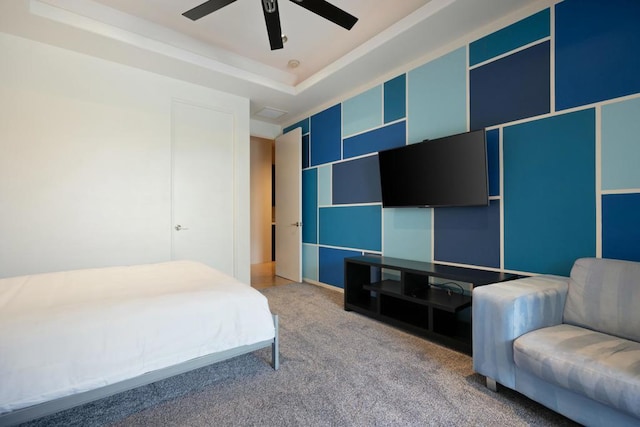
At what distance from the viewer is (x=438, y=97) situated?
2.91m

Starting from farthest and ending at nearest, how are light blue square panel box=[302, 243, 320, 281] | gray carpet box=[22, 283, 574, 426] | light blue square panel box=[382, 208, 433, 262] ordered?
light blue square panel box=[302, 243, 320, 281] < light blue square panel box=[382, 208, 433, 262] < gray carpet box=[22, 283, 574, 426]

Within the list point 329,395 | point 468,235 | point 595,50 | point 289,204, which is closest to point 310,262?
point 289,204

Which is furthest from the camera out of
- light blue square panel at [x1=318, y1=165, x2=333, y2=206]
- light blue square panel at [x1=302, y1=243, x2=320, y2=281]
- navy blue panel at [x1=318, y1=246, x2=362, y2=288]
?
light blue square panel at [x1=302, y1=243, x2=320, y2=281]

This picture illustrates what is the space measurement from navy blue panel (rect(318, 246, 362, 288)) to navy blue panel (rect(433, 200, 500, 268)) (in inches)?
50.3

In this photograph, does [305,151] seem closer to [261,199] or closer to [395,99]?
[395,99]

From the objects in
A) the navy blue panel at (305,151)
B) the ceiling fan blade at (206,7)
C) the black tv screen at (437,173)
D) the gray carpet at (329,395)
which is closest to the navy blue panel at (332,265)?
the black tv screen at (437,173)

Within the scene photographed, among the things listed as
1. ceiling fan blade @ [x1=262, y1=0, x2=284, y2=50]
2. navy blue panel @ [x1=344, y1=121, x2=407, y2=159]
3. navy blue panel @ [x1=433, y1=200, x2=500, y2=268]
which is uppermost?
ceiling fan blade @ [x1=262, y1=0, x2=284, y2=50]

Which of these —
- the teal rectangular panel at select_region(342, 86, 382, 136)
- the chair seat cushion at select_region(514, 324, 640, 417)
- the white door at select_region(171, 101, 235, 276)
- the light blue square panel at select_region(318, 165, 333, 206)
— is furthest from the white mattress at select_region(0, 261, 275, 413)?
the teal rectangular panel at select_region(342, 86, 382, 136)

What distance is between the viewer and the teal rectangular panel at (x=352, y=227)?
3598 millimetres

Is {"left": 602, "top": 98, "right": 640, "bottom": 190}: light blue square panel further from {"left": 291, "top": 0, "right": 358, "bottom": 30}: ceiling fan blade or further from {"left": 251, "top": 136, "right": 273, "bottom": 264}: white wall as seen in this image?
{"left": 251, "top": 136, "right": 273, "bottom": 264}: white wall

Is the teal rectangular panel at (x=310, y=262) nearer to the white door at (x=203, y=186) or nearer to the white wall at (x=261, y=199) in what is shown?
the white door at (x=203, y=186)

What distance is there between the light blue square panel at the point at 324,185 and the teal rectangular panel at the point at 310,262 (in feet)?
2.43

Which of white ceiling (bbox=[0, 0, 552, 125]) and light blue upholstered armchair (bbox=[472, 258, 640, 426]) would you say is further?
white ceiling (bbox=[0, 0, 552, 125])

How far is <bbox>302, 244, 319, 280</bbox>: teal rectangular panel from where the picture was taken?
4559 millimetres
